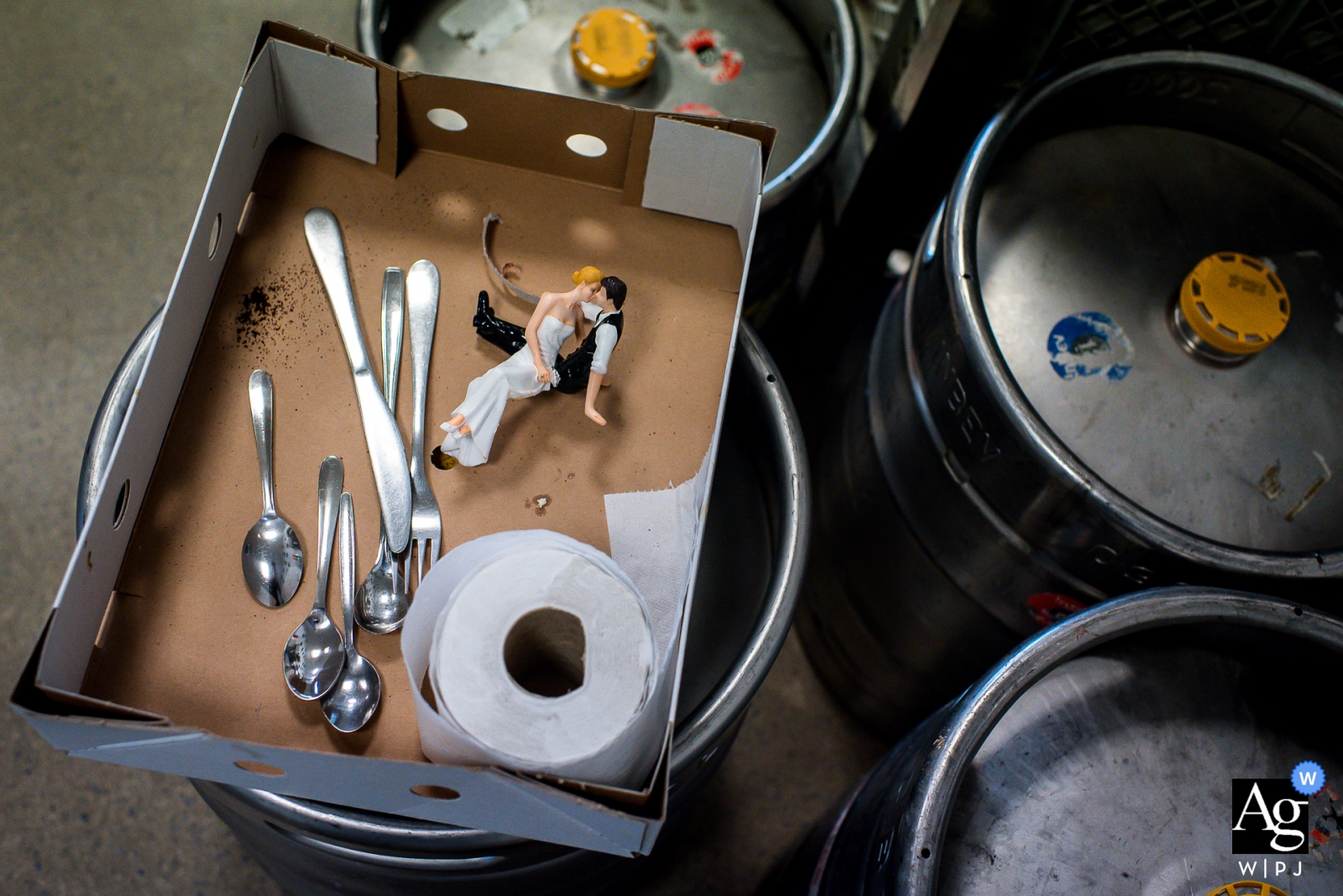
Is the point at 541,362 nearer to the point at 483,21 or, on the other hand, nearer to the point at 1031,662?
the point at 1031,662

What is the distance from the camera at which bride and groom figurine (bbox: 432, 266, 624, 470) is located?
2.80 ft

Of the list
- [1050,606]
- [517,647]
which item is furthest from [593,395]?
[1050,606]

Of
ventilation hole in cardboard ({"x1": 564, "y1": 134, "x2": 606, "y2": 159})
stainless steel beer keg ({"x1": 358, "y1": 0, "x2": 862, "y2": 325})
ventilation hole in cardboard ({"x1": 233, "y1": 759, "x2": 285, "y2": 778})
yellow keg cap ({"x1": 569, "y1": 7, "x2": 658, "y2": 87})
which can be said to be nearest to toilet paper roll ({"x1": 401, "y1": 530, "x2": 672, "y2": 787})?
ventilation hole in cardboard ({"x1": 233, "y1": 759, "x2": 285, "y2": 778})

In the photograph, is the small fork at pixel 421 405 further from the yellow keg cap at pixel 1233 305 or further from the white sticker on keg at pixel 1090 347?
the yellow keg cap at pixel 1233 305

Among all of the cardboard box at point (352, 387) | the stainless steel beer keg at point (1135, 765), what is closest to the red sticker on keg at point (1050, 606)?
the stainless steel beer keg at point (1135, 765)

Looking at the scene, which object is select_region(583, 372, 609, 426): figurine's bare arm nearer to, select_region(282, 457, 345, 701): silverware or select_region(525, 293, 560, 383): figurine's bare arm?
select_region(525, 293, 560, 383): figurine's bare arm

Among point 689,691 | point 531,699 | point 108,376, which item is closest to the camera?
point 531,699

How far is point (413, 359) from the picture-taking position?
913mm

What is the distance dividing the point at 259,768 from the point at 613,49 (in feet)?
3.35

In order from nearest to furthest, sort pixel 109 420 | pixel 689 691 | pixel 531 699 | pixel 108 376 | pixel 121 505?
pixel 531 699
pixel 121 505
pixel 109 420
pixel 689 691
pixel 108 376

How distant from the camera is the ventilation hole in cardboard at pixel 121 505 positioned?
30.0 inches

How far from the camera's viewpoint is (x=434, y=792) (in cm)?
74

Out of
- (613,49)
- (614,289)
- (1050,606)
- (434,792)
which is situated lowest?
(434,792)

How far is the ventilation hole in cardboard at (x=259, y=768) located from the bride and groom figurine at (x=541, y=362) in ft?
0.94
